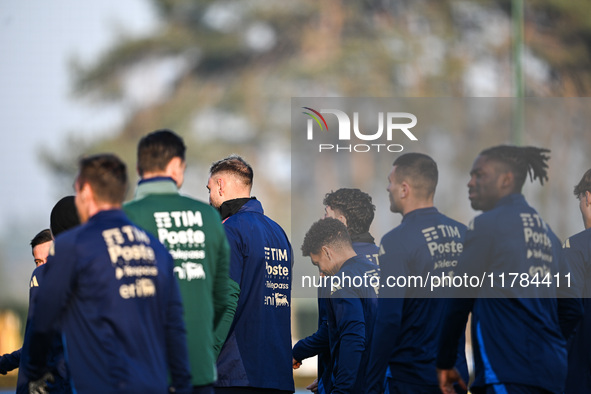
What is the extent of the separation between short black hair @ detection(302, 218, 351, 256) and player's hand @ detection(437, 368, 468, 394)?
153 centimetres

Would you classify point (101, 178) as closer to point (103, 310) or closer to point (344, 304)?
point (103, 310)

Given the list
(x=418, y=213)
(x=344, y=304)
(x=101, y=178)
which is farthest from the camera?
(x=344, y=304)

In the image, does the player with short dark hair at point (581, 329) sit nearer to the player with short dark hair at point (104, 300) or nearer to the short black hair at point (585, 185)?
the short black hair at point (585, 185)

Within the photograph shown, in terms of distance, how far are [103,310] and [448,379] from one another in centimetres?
217

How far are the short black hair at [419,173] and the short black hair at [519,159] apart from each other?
54cm

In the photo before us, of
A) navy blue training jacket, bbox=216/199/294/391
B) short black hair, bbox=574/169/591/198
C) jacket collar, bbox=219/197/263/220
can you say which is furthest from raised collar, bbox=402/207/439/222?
short black hair, bbox=574/169/591/198

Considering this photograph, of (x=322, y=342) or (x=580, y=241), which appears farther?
(x=580, y=241)

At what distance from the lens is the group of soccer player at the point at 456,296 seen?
5.70 metres

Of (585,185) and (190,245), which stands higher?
(585,185)

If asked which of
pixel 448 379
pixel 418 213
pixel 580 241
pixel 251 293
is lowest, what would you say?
pixel 448 379

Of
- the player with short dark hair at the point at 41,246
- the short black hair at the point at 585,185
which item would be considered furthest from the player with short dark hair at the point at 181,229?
the short black hair at the point at 585,185

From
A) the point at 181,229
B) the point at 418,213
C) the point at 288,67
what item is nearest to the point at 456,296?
the point at 418,213

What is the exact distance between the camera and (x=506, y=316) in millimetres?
5719

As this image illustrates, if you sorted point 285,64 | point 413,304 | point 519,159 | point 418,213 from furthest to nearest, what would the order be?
point 285,64 → point 418,213 → point 413,304 → point 519,159
